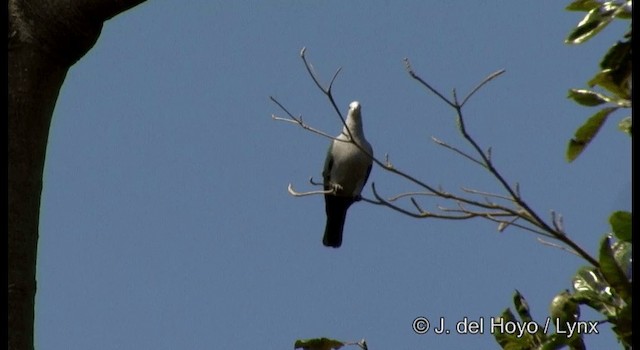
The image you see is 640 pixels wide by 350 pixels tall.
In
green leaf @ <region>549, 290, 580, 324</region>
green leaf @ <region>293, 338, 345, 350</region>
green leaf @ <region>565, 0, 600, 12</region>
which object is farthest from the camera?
green leaf @ <region>293, 338, 345, 350</region>

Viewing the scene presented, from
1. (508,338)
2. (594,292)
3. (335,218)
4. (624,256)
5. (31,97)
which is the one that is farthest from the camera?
(335,218)

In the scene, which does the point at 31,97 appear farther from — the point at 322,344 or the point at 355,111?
the point at 355,111

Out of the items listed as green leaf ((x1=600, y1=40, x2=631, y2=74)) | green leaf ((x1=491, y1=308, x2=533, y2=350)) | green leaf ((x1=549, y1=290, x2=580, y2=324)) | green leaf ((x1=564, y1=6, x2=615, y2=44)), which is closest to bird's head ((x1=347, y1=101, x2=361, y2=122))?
green leaf ((x1=491, y1=308, x2=533, y2=350))

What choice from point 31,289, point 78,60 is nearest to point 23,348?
point 31,289

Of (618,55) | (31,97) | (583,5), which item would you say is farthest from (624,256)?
(31,97)

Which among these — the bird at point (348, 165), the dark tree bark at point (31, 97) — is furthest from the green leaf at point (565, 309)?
the bird at point (348, 165)

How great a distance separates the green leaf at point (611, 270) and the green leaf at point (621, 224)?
3.9 inches

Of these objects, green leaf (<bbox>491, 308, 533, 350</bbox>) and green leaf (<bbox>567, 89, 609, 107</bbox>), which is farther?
green leaf (<bbox>491, 308, 533, 350</bbox>)

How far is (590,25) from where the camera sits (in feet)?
6.29

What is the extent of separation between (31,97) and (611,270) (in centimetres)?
113

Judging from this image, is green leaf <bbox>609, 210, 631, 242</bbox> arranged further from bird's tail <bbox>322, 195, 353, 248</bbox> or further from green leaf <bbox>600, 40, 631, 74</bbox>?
bird's tail <bbox>322, 195, 353, 248</bbox>

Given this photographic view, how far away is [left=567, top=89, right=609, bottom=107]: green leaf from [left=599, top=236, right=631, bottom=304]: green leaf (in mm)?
268

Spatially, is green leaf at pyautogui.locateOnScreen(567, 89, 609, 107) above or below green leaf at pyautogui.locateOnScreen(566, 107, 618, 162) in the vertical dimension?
above

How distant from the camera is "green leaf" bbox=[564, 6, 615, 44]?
1.87 m
